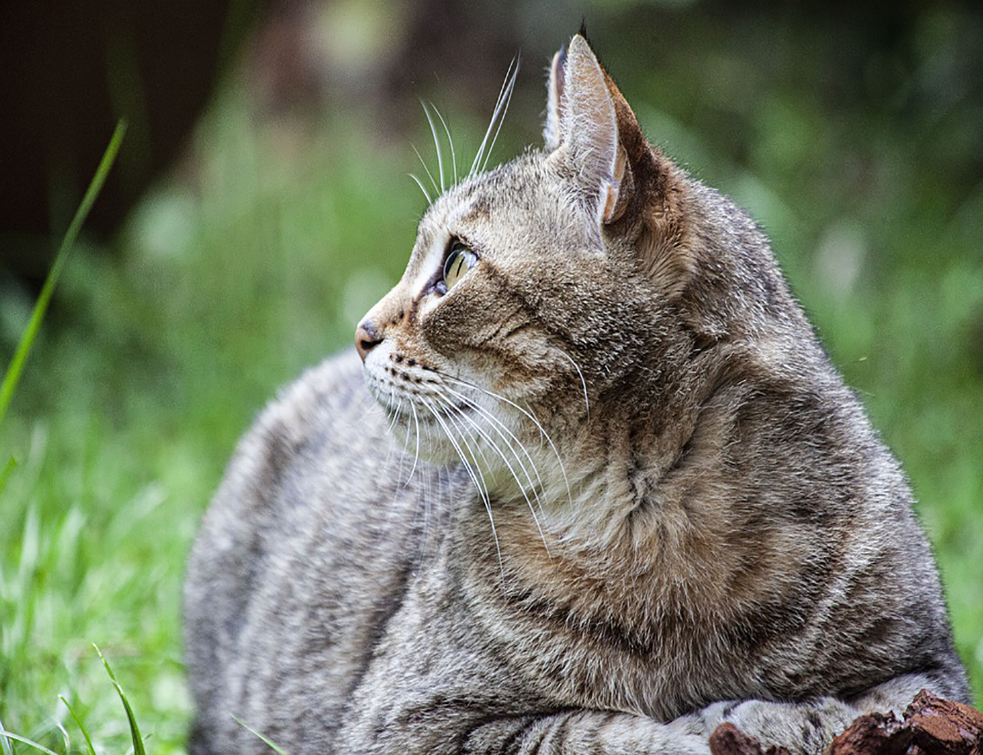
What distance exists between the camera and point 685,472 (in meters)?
2.20

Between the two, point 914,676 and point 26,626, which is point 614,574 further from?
point 26,626

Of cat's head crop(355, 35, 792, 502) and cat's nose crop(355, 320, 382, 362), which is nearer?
cat's head crop(355, 35, 792, 502)

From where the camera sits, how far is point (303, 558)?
10.1ft

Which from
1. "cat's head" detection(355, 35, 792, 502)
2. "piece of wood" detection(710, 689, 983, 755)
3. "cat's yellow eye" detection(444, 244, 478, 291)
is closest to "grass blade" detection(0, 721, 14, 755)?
"cat's head" detection(355, 35, 792, 502)

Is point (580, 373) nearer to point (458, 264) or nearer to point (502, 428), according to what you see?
point (502, 428)

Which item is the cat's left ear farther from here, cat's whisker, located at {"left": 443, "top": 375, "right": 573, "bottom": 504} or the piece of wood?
the piece of wood

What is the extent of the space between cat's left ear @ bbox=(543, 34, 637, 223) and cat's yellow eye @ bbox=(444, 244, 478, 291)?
26 cm

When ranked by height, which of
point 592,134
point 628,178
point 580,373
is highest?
point 592,134

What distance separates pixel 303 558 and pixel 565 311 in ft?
4.05

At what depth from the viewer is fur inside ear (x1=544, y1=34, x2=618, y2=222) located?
2.16 metres

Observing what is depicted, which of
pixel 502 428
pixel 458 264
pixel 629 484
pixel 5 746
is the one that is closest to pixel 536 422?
pixel 502 428

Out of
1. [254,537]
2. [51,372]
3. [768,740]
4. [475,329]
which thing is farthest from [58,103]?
[768,740]

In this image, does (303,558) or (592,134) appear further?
(303,558)

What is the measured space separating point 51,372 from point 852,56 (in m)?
4.40
